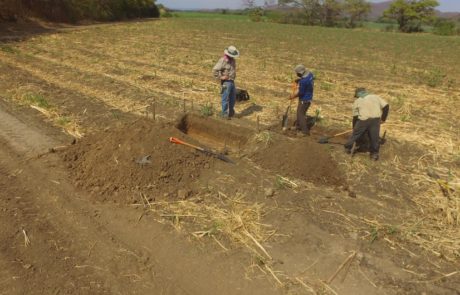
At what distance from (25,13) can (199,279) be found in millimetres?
33294

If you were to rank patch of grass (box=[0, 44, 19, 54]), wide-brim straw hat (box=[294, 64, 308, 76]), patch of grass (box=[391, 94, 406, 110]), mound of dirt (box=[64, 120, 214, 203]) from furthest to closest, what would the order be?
patch of grass (box=[0, 44, 19, 54]) → patch of grass (box=[391, 94, 406, 110]) → wide-brim straw hat (box=[294, 64, 308, 76]) → mound of dirt (box=[64, 120, 214, 203])

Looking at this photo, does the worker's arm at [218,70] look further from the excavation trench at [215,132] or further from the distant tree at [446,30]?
the distant tree at [446,30]

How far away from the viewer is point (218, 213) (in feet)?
17.6

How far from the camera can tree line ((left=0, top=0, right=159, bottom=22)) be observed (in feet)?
94.0

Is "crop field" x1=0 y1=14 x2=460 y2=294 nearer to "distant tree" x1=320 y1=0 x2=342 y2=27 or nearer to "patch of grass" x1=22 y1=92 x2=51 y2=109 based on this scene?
"patch of grass" x1=22 y1=92 x2=51 y2=109

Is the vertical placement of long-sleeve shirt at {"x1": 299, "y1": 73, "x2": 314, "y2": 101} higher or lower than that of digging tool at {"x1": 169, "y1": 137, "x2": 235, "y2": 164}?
higher

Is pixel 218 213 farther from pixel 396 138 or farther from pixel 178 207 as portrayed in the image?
pixel 396 138

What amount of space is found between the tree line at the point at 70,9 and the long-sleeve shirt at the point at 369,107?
2941 centimetres

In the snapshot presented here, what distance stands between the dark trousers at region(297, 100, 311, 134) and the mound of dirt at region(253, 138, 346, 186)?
3.37 feet

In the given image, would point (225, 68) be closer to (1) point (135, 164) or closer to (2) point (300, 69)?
(2) point (300, 69)

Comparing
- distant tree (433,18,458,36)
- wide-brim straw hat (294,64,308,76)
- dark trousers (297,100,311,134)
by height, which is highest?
wide-brim straw hat (294,64,308,76)

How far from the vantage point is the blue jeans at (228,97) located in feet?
27.9

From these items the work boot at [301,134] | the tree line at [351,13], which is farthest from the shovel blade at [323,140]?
the tree line at [351,13]

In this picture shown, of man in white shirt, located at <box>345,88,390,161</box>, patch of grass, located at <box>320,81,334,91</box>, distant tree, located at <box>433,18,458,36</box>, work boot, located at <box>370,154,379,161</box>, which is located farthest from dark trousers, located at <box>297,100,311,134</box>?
distant tree, located at <box>433,18,458,36</box>
